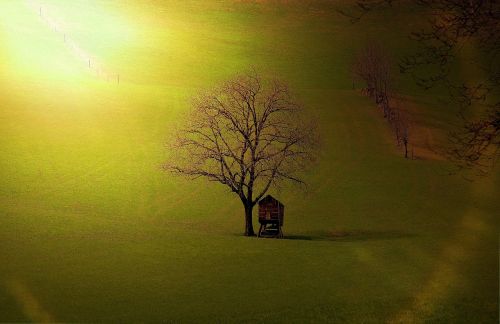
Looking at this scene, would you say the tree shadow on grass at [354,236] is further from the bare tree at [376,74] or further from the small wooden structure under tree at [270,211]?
the bare tree at [376,74]

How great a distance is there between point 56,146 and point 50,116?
6.91 m

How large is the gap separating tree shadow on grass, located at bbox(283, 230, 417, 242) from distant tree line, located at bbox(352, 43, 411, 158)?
29.6m

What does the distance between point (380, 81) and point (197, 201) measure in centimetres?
3702

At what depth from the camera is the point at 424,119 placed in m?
75.2

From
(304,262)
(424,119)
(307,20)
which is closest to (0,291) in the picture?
(304,262)

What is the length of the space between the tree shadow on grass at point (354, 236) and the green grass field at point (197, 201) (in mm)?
198

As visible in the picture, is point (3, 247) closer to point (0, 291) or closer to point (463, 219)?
point (0, 291)

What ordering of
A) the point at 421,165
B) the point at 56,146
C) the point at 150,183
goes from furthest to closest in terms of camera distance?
the point at 421,165 < the point at 56,146 < the point at 150,183

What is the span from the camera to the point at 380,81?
7600 cm

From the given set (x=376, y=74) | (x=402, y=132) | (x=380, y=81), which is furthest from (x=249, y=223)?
(x=376, y=74)

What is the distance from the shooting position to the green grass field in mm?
21719

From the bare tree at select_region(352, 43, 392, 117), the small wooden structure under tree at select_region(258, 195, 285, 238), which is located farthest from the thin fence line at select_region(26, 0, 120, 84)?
the small wooden structure under tree at select_region(258, 195, 285, 238)

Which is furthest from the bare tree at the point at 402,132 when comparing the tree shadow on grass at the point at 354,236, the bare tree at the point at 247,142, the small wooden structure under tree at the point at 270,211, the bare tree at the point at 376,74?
the small wooden structure under tree at the point at 270,211

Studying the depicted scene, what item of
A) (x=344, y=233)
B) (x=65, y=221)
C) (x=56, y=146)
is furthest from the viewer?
(x=56, y=146)
